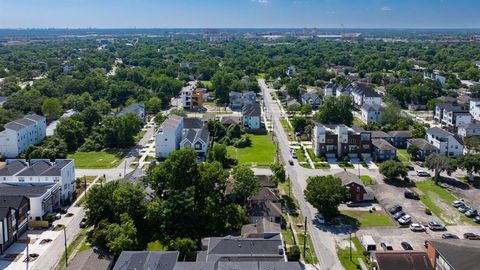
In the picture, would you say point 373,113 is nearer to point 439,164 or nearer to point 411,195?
point 439,164

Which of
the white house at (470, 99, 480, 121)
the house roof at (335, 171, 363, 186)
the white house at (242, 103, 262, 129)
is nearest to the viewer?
the house roof at (335, 171, 363, 186)

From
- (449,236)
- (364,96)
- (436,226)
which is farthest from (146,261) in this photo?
(364,96)

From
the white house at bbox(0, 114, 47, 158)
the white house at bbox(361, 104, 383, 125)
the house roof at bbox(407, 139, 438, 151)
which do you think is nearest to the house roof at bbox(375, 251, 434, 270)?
the house roof at bbox(407, 139, 438, 151)

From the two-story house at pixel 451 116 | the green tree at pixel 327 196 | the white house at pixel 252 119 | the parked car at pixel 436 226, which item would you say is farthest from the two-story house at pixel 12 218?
the two-story house at pixel 451 116

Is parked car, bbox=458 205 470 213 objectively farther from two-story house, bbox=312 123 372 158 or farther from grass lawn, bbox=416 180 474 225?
two-story house, bbox=312 123 372 158

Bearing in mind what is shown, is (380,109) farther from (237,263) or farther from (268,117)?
(237,263)
